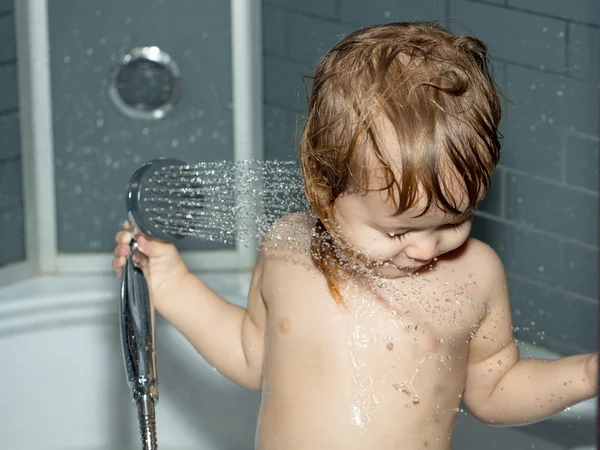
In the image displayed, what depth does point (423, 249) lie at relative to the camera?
821 millimetres

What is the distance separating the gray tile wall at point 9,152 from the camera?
58.0 inches

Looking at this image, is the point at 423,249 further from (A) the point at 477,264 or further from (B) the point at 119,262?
(B) the point at 119,262

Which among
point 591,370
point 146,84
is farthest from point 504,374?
point 146,84

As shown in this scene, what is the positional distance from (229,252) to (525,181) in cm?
61

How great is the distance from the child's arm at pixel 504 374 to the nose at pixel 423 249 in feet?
0.47

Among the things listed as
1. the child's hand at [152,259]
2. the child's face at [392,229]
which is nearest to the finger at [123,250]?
the child's hand at [152,259]

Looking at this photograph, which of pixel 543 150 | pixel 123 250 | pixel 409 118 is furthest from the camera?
pixel 543 150

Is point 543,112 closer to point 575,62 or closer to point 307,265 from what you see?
point 575,62

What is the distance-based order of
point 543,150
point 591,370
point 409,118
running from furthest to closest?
1. point 543,150
2. point 591,370
3. point 409,118

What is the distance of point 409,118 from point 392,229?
10 cm

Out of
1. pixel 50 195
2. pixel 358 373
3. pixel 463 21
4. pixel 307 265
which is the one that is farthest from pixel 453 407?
pixel 50 195

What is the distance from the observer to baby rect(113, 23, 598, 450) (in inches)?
30.6

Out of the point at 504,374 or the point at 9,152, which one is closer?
the point at 504,374

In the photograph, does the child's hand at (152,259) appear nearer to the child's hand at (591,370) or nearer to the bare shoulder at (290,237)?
the bare shoulder at (290,237)
